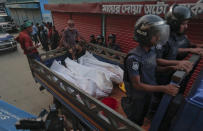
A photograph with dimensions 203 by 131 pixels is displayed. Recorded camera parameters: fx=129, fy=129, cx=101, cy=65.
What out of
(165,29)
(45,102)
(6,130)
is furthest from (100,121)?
(45,102)

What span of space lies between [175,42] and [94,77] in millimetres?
1801

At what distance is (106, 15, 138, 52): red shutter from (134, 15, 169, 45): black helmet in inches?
155

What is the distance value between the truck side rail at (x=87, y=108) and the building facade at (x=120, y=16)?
3329 millimetres

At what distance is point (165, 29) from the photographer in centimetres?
146

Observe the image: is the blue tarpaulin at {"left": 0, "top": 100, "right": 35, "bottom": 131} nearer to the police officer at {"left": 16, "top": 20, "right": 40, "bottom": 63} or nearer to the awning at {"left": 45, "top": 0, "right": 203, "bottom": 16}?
the police officer at {"left": 16, "top": 20, "right": 40, "bottom": 63}

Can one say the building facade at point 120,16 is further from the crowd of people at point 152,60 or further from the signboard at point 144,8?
the crowd of people at point 152,60

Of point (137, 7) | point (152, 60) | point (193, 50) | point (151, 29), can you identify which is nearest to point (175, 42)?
point (193, 50)

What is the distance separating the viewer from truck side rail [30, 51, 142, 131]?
1.64 metres

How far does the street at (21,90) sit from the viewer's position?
4.04m

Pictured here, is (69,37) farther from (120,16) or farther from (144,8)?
(144,8)

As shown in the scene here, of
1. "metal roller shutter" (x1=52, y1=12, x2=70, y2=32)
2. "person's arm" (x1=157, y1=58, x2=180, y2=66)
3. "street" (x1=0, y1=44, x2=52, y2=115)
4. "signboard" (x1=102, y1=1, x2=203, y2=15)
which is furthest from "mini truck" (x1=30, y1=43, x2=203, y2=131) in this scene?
"metal roller shutter" (x1=52, y1=12, x2=70, y2=32)

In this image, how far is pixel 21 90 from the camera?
4.82 metres

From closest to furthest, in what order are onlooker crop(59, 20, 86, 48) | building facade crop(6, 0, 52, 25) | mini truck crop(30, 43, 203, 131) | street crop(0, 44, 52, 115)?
1. mini truck crop(30, 43, 203, 131)
2. street crop(0, 44, 52, 115)
3. onlooker crop(59, 20, 86, 48)
4. building facade crop(6, 0, 52, 25)

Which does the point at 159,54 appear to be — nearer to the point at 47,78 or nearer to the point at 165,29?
the point at 165,29
